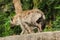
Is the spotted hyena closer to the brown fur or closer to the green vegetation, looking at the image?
the brown fur

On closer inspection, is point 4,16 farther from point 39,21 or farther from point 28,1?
point 39,21

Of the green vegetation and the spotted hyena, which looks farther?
the green vegetation

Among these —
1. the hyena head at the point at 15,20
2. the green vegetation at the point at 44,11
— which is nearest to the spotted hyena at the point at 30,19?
the hyena head at the point at 15,20

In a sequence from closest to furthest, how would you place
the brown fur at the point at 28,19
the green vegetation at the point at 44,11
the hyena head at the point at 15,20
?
the brown fur at the point at 28,19
the hyena head at the point at 15,20
the green vegetation at the point at 44,11

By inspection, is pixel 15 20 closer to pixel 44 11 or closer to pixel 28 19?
pixel 28 19

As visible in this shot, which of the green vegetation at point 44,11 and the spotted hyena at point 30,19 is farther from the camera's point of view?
the green vegetation at point 44,11

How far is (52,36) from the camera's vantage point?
5.38 m

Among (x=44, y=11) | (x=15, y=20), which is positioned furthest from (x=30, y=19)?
(x=44, y=11)

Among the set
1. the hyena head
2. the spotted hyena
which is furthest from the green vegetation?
the spotted hyena

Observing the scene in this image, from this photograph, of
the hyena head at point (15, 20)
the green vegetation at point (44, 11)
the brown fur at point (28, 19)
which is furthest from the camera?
the green vegetation at point (44, 11)

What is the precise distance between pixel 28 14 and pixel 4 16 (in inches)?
109

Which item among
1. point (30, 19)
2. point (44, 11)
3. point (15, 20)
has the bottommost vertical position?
point (44, 11)

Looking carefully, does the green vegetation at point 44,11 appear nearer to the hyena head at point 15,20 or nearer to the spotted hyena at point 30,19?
the hyena head at point 15,20

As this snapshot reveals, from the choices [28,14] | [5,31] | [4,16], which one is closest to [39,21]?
[28,14]
